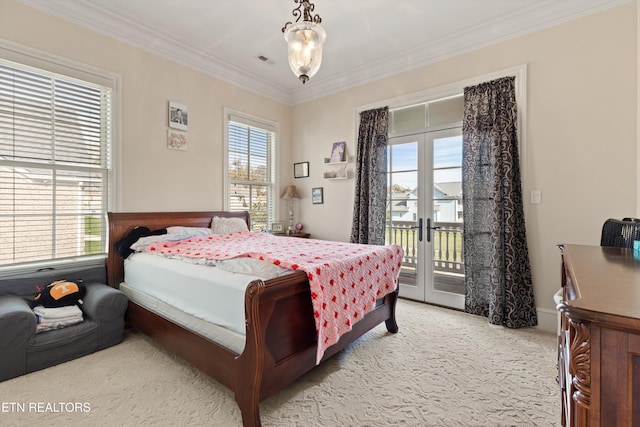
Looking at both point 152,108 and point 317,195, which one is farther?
point 317,195

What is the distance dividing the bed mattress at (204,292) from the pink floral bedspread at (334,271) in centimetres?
13

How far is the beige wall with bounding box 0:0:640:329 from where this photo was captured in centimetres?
254

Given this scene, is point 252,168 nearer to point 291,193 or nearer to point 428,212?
point 291,193

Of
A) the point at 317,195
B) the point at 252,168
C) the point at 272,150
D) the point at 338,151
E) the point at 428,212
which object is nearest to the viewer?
the point at 428,212

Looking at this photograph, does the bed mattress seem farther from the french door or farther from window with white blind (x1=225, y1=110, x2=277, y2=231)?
the french door

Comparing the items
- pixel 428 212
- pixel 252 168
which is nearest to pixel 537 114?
pixel 428 212

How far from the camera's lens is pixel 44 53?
2598 mm

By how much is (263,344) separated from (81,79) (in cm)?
303

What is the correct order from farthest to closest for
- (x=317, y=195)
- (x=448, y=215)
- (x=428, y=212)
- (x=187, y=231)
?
(x=317, y=195) → (x=428, y=212) → (x=448, y=215) → (x=187, y=231)

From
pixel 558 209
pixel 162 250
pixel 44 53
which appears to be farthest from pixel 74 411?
pixel 558 209

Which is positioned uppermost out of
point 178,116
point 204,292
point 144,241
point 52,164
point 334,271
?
point 178,116

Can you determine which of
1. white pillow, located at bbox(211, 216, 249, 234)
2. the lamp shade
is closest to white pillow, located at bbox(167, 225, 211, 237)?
white pillow, located at bbox(211, 216, 249, 234)

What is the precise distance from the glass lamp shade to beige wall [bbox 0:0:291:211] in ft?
6.80

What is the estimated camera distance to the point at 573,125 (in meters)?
2.74
